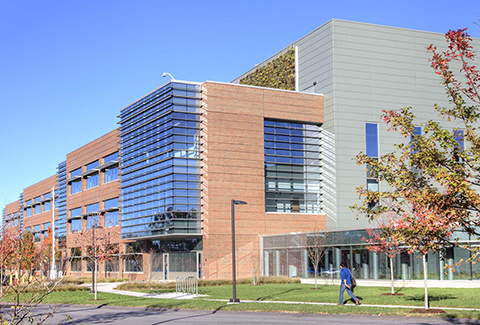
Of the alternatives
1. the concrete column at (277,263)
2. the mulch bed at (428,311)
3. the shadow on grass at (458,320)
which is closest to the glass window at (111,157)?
the concrete column at (277,263)

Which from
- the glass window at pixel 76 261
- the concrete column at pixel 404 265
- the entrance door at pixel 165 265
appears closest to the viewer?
the concrete column at pixel 404 265

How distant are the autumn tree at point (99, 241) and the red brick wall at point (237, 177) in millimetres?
8675

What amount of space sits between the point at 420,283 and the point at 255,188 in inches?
726

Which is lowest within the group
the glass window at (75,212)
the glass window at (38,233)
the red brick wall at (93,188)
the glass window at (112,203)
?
the glass window at (38,233)

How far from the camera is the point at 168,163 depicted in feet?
165

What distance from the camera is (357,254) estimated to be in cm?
4288

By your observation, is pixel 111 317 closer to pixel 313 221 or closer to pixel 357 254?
pixel 357 254

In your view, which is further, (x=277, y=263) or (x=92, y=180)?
(x=92, y=180)

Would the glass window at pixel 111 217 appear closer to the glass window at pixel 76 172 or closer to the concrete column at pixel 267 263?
the glass window at pixel 76 172

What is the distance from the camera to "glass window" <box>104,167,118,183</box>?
65.2 m

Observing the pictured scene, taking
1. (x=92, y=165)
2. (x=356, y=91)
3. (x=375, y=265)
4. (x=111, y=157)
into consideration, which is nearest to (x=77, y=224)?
(x=92, y=165)

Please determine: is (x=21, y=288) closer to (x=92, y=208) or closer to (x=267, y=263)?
(x=267, y=263)

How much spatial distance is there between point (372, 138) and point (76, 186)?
41.2 meters

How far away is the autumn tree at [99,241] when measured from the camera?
114 ft
